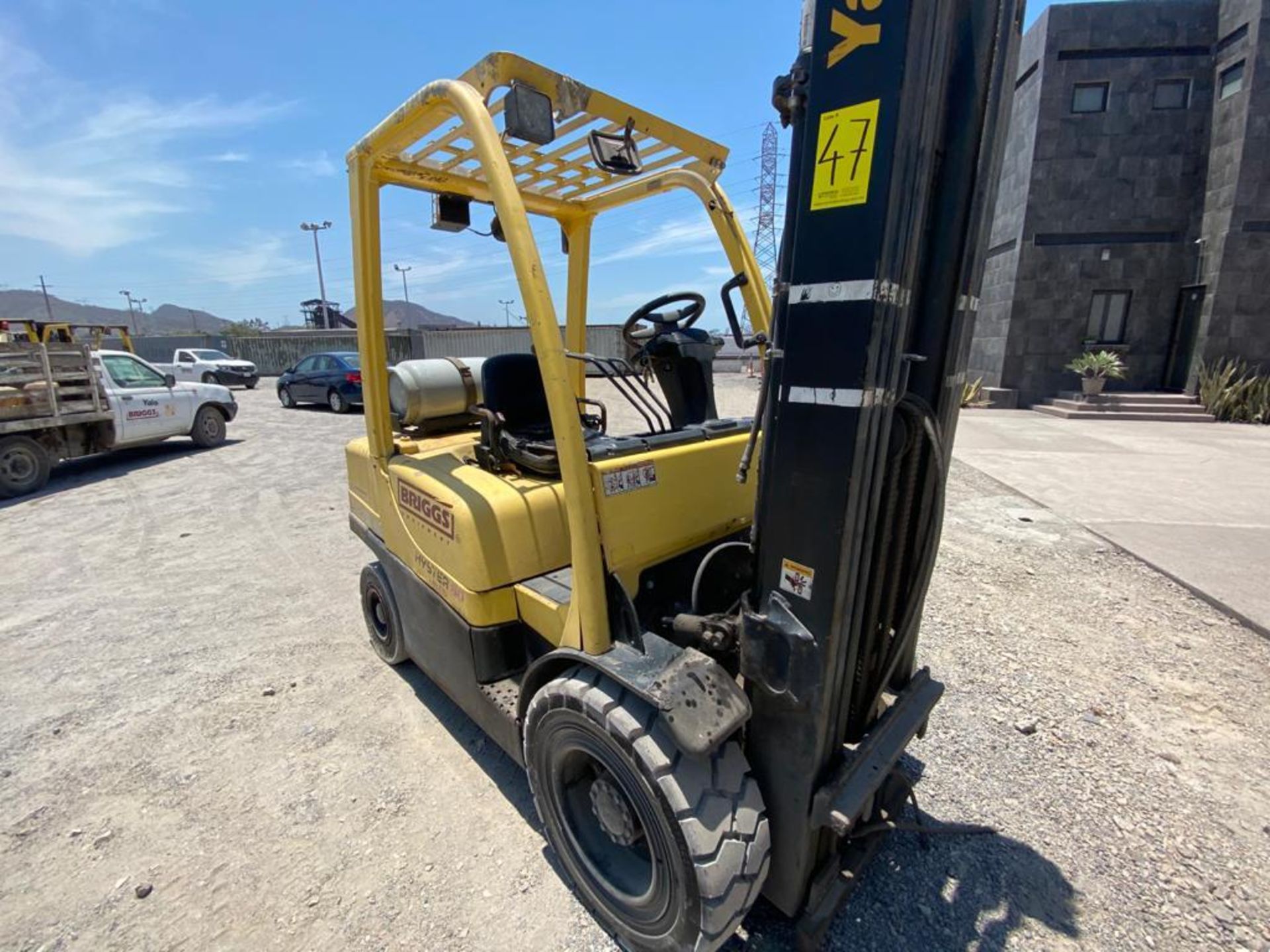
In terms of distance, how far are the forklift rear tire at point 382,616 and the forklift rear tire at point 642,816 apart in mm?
1621

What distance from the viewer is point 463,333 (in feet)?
90.6

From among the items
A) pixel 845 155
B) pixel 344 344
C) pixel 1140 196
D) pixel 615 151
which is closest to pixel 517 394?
pixel 615 151

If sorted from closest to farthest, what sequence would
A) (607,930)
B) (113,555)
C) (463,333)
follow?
(607,930)
(113,555)
(463,333)

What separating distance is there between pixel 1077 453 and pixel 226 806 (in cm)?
1111

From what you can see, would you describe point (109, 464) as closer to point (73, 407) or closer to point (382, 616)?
point (73, 407)

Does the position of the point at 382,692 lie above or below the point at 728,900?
below

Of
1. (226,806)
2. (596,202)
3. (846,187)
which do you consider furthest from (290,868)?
(596,202)

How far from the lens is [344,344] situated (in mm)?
30656

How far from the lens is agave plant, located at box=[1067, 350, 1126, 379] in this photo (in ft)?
43.2

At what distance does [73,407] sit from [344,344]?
24.1 meters

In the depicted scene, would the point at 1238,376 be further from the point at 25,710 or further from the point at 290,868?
the point at 25,710

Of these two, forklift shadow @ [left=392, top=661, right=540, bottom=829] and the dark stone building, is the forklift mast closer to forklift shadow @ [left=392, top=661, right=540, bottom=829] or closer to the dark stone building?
forklift shadow @ [left=392, top=661, right=540, bottom=829]

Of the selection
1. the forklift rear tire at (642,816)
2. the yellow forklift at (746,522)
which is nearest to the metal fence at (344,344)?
the yellow forklift at (746,522)

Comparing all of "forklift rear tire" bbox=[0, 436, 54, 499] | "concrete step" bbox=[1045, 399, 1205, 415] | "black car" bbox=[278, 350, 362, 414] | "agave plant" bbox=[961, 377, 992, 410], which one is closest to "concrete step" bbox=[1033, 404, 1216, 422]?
"concrete step" bbox=[1045, 399, 1205, 415]
